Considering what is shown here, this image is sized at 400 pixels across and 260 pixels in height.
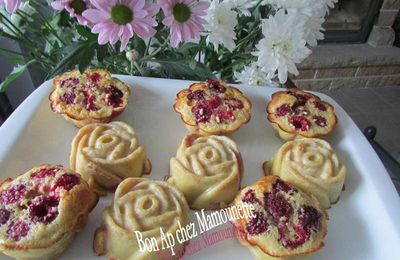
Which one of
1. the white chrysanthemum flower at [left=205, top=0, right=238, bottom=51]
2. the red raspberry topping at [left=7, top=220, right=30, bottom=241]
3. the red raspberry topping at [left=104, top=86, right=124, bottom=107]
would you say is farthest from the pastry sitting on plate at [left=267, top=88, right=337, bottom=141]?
the red raspberry topping at [left=7, top=220, right=30, bottom=241]

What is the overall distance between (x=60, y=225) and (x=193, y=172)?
10.4 inches

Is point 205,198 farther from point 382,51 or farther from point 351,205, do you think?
point 382,51

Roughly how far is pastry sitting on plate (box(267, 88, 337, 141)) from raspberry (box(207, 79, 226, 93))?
0.42ft

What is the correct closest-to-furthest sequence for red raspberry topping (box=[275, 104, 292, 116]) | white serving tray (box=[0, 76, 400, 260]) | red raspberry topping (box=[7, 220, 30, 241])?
red raspberry topping (box=[7, 220, 30, 241]) < white serving tray (box=[0, 76, 400, 260]) < red raspberry topping (box=[275, 104, 292, 116])

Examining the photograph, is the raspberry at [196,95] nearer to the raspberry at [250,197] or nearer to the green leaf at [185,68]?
the green leaf at [185,68]

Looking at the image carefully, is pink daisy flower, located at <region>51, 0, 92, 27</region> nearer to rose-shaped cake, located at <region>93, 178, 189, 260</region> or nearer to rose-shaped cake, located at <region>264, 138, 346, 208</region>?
rose-shaped cake, located at <region>93, 178, 189, 260</region>

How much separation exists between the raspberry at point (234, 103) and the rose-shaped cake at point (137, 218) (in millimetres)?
277

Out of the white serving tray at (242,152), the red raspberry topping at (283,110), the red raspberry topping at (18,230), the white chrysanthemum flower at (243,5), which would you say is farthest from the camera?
the red raspberry topping at (283,110)

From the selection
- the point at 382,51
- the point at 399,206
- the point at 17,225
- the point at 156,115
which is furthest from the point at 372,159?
the point at 382,51

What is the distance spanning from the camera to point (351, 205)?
79 cm

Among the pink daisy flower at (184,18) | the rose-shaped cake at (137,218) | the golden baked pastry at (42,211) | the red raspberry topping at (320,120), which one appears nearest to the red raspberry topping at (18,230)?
the golden baked pastry at (42,211)

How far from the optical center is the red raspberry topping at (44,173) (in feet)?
2.21

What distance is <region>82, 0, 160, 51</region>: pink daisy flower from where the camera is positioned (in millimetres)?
633

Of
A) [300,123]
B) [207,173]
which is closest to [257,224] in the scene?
[207,173]
